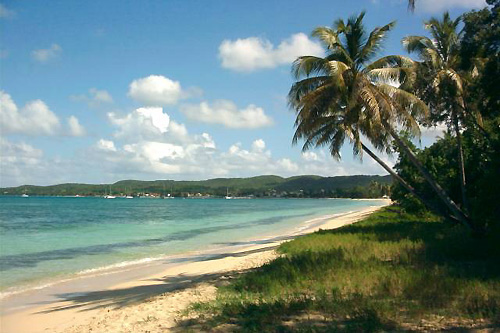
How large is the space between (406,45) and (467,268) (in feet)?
34.8

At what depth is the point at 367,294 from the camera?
24.2 ft

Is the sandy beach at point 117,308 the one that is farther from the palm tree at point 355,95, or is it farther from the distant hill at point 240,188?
the distant hill at point 240,188

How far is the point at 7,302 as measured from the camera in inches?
436

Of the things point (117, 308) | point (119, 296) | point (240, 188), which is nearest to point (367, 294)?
point (117, 308)

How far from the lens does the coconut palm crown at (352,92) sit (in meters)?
13.7

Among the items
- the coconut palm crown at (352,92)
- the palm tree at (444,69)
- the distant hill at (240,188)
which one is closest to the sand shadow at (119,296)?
the coconut palm crown at (352,92)

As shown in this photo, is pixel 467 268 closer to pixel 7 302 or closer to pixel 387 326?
pixel 387 326

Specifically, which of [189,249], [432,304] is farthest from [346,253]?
[189,249]

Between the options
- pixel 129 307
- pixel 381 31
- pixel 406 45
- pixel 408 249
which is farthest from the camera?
pixel 406 45

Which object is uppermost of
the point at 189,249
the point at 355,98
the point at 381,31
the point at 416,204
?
the point at 381,31

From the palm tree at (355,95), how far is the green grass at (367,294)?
4424 millimetres

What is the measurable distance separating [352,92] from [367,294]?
7865mm

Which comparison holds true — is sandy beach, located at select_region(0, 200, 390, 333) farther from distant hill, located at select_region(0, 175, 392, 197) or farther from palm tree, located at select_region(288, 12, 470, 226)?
distant hill, located at select_region(0, 175, 392, 197)

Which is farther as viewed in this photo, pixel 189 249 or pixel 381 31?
pixel 189 249
